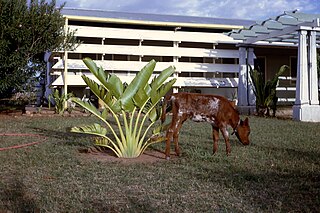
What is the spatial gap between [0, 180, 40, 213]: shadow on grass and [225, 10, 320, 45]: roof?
1365cm

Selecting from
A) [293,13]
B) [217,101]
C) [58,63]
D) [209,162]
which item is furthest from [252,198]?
[58,63]

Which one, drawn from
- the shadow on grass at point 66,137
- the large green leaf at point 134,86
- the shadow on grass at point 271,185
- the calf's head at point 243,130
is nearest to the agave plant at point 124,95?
the large green leaf at point 134,86

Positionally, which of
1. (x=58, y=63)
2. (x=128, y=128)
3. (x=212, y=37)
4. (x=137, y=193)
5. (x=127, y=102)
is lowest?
(x=137, y=193)

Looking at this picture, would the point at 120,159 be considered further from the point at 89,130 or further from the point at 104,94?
the point at 104,94

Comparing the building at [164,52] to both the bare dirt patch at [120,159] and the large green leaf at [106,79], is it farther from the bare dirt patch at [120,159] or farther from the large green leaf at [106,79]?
the large green leaf at [106,79]

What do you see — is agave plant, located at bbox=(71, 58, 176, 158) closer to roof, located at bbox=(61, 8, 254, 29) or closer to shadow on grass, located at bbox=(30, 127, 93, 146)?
shadow on grass, located at bbox=(30, 127, 93, 146)

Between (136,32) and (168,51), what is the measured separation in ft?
8.20

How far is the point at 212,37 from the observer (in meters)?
28.0

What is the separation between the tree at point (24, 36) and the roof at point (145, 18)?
7.22m

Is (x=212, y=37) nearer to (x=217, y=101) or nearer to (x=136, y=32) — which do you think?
(x=136, y=32)

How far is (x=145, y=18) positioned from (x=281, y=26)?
1322 centimetres

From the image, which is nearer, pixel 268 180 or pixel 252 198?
pixel 252 198

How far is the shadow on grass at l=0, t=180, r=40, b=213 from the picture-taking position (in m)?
4.54

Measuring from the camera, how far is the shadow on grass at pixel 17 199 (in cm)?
454
